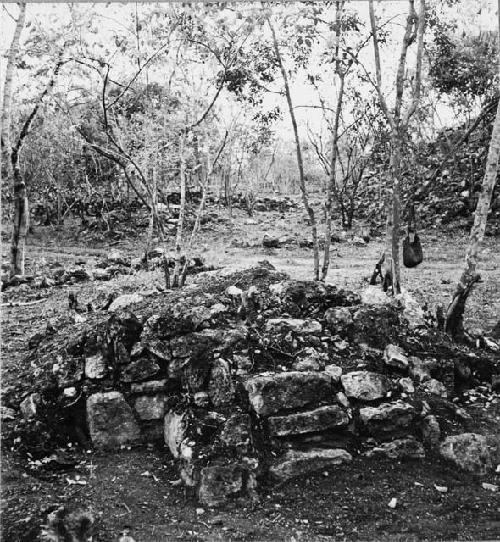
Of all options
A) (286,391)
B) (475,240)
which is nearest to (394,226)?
(475,240)

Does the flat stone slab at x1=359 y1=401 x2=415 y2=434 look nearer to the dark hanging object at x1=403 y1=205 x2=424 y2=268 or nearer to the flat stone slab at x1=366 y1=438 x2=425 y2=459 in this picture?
the flat stone slab at x1=366 y1=438 x2=425 y2=459

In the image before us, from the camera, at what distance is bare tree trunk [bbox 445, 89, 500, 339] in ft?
13.2

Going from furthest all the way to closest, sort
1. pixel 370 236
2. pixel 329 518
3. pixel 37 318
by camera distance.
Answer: pixel 370 236 → pixel 37 318 → pixel 329 518

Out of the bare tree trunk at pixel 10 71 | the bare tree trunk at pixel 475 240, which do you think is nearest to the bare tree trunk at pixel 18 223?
the bare tree trunk at pixel 10 71

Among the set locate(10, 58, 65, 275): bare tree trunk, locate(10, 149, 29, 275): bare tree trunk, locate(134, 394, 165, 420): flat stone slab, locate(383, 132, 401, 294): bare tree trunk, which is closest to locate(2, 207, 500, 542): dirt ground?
locate(134, 394, 165, 420): flat stone slab

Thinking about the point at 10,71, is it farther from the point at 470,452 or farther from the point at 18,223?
the point at 470,452

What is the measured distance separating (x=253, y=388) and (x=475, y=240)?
2260mm

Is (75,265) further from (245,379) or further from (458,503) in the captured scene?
(458,503)

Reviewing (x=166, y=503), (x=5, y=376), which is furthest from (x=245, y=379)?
(x=5, y=376)

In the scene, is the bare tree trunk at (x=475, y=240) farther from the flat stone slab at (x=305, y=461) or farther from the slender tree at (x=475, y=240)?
the flat stone slab at (x=305, y=461)

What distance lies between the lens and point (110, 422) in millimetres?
3410

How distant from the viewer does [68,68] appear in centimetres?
522

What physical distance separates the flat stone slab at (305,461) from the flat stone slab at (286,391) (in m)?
0.31

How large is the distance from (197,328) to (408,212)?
3689 millimetres
